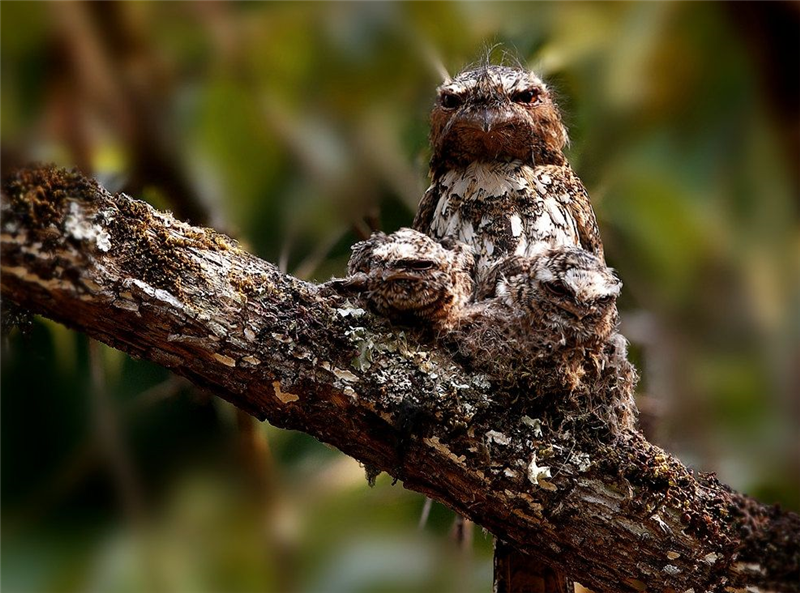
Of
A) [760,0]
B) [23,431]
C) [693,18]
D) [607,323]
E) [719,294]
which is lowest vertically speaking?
[23,431]

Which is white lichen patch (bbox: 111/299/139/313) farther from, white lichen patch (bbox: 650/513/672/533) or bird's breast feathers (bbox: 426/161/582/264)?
white lichen patch (bbox: 650/513/672/533)

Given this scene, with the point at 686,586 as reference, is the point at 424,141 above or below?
above

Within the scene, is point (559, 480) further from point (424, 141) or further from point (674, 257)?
point (424, 141)

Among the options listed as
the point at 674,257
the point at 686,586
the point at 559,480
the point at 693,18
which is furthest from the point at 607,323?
the point at 693,18

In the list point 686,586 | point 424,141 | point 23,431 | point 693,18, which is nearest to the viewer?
point 686,586

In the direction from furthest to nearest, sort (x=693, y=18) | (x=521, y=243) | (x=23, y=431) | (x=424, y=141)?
(x=424, y=141)
(x=23, y=431)
(x=693, y=18)
(x=521, y=243)

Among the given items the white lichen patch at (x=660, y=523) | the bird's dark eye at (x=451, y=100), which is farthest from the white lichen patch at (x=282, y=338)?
the bird's dark eye at (x=451, y=100)
